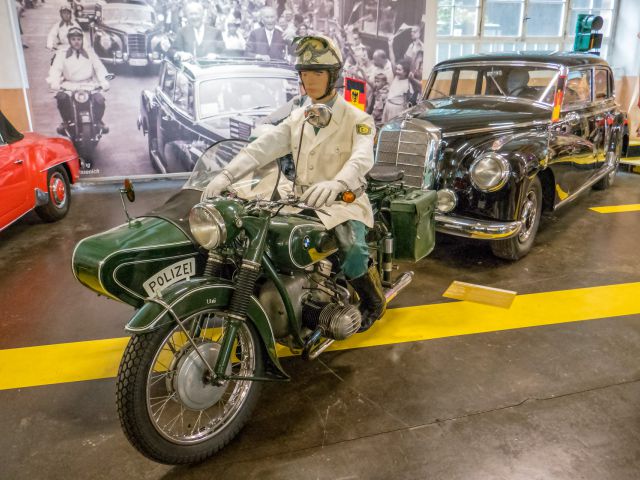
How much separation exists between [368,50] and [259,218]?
22.9ft

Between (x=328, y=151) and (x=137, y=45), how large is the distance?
232 inches

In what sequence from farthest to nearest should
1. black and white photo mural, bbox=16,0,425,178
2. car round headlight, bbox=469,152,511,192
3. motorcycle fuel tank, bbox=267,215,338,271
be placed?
black and white photo mural, bbox=16,0,425,178 < car round headlight, bbox=469,152,511,192 < motorcycle fuel tank, bbox=267,215,338,271

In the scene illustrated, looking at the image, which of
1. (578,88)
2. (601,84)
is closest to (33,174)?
(578,88)

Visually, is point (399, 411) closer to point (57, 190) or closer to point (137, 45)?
point (57, 190)

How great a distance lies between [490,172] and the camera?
13.7 feet

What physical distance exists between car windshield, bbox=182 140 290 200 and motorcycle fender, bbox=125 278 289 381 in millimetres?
726

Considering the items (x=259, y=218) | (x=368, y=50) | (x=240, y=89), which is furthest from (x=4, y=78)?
(x=259, y=218)

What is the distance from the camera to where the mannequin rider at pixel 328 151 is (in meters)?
2.52

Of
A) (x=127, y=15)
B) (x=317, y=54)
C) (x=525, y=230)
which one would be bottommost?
(x=525, y=230)

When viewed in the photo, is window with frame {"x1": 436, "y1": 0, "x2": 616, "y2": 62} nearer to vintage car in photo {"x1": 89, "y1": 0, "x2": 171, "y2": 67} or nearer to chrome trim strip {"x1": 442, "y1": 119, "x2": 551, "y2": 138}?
vintage car in photo {"x1": 89, "y1": 0, "x2": 171, "y2": 67}

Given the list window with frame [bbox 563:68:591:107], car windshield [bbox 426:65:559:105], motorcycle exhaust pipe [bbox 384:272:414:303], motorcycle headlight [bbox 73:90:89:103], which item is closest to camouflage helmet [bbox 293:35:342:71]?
motorcycle exhaust pipe [bbox 384:272:414:303]

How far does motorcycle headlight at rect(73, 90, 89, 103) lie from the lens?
733cm

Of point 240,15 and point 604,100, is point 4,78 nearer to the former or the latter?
point 240,15

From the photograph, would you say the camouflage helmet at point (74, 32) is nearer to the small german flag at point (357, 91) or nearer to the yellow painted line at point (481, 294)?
the small german flag at point (357, 91)
